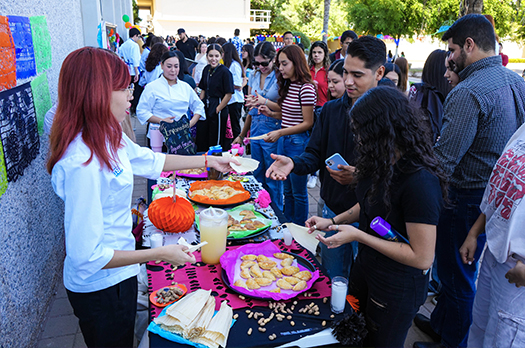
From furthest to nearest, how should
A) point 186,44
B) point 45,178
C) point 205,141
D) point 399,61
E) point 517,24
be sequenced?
point 517,24
point 186,44
point 205,141
point 399,61
point 45,178

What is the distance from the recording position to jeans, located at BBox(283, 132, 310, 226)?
3.77m

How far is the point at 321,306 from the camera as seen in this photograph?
5.35 ft

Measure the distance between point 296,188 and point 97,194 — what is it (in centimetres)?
259

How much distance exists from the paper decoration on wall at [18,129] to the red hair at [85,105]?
0.81m

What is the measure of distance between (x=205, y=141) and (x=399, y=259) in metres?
5.02

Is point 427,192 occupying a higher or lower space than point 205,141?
higher

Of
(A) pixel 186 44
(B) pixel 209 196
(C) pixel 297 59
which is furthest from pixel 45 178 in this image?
(A) pixel 186 44

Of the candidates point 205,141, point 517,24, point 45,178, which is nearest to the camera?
point 45,178

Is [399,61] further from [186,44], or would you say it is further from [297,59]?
[186,44]

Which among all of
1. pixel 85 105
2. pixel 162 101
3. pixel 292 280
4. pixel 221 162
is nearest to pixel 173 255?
pixel 292 280

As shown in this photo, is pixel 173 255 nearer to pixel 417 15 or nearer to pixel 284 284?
pixel 284 284

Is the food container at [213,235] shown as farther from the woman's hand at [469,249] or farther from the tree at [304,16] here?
the tree at [304,16]

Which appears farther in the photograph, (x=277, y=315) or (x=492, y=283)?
(x=492, y=283)

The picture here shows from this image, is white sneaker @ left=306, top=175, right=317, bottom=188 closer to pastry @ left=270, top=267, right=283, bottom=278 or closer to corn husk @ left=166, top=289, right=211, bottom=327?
pastry @ left=270, top=267, right=283, bottom=278
